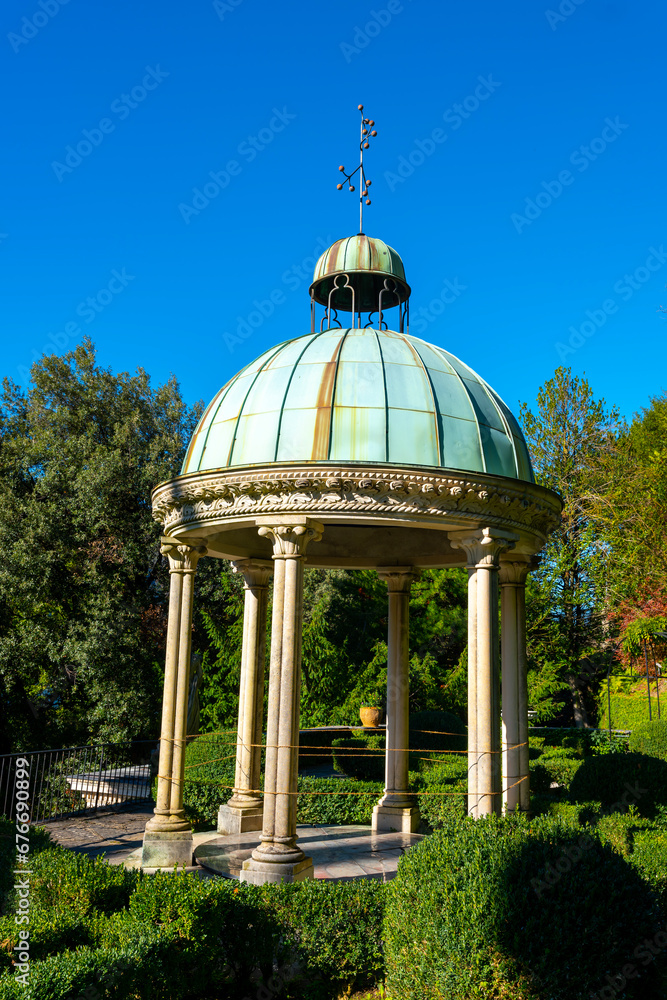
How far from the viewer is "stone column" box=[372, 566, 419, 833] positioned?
1498 centimetres

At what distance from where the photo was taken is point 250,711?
14.8m

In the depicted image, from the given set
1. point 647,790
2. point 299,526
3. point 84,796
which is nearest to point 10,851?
point 299,526

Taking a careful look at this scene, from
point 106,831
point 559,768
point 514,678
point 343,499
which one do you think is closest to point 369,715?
point 559,768

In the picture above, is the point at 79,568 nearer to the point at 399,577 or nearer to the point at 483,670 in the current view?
the point at 399,577

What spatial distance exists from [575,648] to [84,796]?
65.0 feet

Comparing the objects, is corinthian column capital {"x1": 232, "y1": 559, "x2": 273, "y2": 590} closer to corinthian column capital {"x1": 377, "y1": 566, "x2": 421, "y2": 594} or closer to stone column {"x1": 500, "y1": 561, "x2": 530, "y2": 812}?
corinthian column capital {"x1": 377, "y1": 566, "x2": 421, "y2": 594}

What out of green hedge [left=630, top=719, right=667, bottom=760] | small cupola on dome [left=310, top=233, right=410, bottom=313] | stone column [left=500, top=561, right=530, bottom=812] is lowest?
green hedge [left=630, top=719, right=667, bottom=760]

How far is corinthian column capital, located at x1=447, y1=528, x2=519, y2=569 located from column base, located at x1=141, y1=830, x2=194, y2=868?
20.5 ft

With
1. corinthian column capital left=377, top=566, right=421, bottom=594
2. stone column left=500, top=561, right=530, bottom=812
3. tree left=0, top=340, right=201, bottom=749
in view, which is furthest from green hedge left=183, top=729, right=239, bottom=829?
tree left=0, top=340, right=201, bottom=749

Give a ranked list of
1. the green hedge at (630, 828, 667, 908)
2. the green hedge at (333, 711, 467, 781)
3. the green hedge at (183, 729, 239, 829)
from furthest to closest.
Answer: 1. the green hedge at (333, 711, 467, 781)
2. the green hedge at (183, 729, 239, 829)
3. the green hedge at (630, 828, 667, 908)

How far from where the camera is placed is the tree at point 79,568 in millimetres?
28266

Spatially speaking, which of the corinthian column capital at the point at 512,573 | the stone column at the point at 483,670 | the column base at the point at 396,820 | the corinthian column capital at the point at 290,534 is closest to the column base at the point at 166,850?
the column base at the point at 396,820

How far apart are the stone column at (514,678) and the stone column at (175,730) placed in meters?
5.37

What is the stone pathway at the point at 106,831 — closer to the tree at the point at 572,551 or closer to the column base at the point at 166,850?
the column base at the point at 166,850
